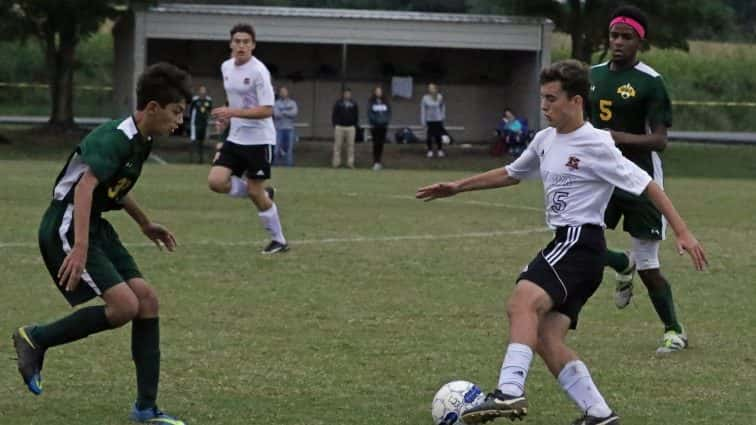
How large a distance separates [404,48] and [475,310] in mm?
33291

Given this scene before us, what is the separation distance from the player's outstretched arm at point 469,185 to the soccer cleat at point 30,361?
1.88 m

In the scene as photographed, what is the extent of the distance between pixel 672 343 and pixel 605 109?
1.47 metres

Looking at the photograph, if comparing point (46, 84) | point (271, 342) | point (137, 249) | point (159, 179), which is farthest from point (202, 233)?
point (46, 84)

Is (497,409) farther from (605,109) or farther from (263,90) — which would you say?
(263,90)

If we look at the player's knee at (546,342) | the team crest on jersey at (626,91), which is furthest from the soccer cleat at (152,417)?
the team crest on jersey at (626,91)

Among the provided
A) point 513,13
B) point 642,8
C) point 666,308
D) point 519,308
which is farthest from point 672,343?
point 513,13

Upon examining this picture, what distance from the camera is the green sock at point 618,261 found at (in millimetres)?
8828

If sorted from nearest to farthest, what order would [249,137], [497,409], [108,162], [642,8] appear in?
[497,409] < [108,162] < [249,137] < [642,8]

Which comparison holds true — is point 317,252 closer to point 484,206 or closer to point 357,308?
point 357,308

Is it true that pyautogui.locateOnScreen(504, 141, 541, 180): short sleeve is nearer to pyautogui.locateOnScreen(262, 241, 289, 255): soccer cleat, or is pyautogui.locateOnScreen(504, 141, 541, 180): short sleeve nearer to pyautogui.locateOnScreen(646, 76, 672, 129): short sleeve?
pyautogui.locateOnScreen(646, 76, 672, 129): short sleeve

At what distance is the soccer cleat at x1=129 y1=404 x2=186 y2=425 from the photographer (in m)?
6.36

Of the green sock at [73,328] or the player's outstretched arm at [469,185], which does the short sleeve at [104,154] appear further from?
the player's outstretched arm at [469,185]

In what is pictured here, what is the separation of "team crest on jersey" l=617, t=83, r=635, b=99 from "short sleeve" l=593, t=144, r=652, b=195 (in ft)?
8.18

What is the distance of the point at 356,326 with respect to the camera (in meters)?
9.23
